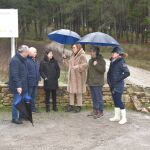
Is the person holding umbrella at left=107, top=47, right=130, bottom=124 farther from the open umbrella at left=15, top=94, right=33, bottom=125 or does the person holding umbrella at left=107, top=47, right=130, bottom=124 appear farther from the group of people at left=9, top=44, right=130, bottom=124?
the open umbrella at left=15, top=94, right=33, bottom=125

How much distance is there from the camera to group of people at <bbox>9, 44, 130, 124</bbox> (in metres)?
9.38

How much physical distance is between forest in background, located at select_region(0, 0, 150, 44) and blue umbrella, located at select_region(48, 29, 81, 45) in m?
36.1

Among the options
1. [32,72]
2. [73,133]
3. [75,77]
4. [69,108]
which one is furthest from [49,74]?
[73,133]

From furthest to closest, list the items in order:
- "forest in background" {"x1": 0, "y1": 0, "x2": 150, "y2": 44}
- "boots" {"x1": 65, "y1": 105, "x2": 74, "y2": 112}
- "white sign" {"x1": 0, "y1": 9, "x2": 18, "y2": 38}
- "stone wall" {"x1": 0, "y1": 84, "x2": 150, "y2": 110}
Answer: "forest in background" {"x1": 0, "y1": 0, "x2": 150, "y2": 44} < "white sign" {"x1": 0, "y1": 9, "x2": 18, "y2": 38} < "stone wall" {"x1": 0, "y1": 84, "x2": 150, "y2": 110} < "boots" {"x1": 65, "y1": 105, "x2": 74, "y2": 112}

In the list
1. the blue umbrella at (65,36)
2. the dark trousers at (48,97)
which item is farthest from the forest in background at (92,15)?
the dark trousers at (48,97)

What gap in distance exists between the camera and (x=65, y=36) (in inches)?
440

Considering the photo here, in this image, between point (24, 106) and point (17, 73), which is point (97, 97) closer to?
point (24, 106)

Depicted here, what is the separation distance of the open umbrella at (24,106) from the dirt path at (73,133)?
0.22 metres

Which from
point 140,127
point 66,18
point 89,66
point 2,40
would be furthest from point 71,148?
point 66,18

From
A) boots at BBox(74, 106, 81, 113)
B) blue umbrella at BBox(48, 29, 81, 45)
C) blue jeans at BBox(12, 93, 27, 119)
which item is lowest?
boots at BBox(74, 106, 81, 113)

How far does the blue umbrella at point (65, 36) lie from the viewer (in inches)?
428

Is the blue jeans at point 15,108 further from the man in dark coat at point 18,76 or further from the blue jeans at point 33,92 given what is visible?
the blue jeans at point 33,92

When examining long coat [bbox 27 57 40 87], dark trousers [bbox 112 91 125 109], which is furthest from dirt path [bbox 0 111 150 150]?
long coat [bbox 27 57 40 87]

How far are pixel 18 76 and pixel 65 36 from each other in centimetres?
228
